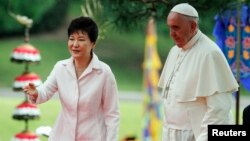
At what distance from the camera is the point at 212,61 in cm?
299

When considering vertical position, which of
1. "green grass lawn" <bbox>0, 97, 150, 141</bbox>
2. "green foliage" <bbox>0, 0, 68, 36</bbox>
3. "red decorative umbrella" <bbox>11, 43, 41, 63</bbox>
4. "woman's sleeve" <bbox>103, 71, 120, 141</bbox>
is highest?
"green foliage" <bbox>0, 0, 68, 36</bbox>

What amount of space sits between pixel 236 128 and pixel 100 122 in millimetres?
551

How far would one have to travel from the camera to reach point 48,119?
9.09 m

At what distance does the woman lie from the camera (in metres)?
2.99

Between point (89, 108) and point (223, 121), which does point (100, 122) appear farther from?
point (223, 121)

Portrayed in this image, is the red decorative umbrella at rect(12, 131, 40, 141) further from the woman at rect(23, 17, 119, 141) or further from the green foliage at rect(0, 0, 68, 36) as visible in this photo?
the green foliage at rect(0, 0, 68, 36)

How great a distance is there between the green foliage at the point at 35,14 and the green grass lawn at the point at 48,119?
1071mm

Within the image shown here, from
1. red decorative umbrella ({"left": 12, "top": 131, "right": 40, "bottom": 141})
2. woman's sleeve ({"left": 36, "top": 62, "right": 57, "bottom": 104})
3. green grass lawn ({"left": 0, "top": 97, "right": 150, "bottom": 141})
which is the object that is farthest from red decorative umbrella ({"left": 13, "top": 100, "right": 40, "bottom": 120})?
green grass lawn ({"left": 0, "top": 97, "right": 150, "bottom": 141})

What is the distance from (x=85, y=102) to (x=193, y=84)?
441 mm

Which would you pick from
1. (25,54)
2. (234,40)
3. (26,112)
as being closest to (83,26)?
(25,54)

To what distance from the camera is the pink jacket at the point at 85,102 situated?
299cm

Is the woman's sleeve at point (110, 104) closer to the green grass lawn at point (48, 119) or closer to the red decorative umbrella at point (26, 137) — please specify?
the red decorative umbrella at point (26, 137)

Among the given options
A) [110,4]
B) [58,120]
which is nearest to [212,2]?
[110,4]

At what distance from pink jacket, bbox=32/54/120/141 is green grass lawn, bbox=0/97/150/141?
4.92 meters
